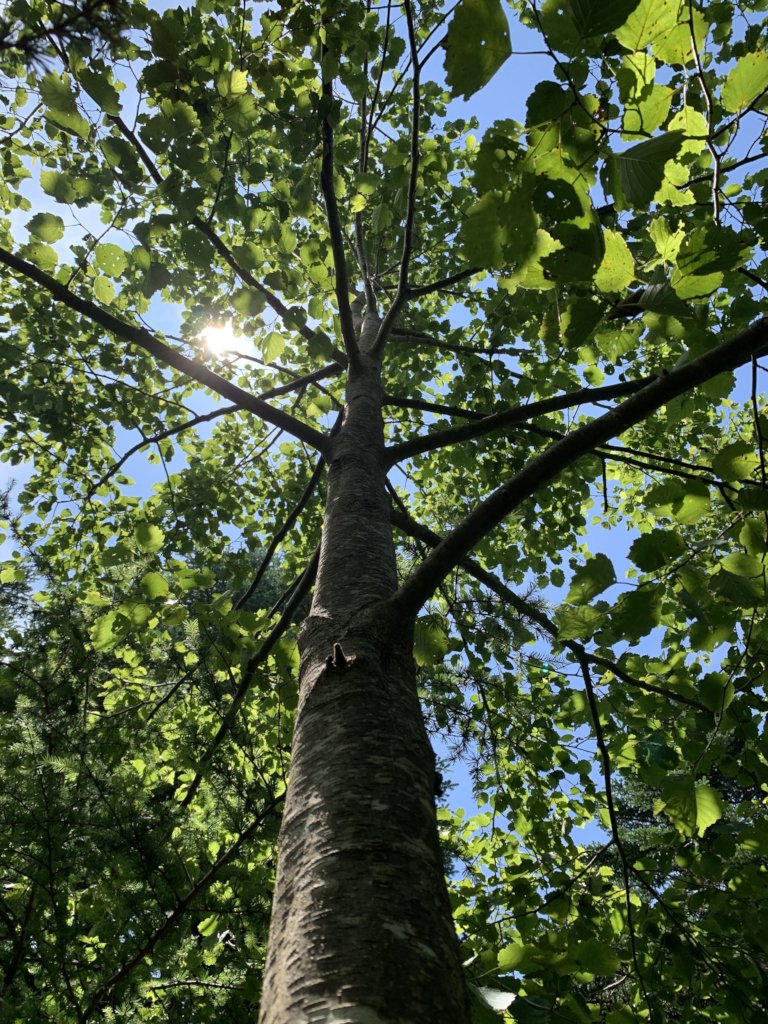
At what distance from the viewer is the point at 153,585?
8.30 ft

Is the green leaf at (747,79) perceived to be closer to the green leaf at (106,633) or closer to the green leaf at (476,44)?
the green leaf at (476,44)

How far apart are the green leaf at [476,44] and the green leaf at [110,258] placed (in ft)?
6.19

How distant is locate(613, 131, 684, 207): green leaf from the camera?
0.96 meters

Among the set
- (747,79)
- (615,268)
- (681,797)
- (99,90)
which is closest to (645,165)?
(615,268)

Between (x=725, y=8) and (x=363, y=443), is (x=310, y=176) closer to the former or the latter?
(x=363, y=443)

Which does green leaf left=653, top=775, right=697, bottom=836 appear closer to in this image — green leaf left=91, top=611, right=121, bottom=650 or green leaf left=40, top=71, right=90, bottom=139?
green leaf left=91, top=611, right=121, bottom=650

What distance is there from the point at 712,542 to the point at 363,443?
169cm

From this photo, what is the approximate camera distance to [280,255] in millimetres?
3242

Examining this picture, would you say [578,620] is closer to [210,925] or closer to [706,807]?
[706,807]

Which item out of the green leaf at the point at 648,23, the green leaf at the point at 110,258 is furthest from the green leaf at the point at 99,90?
the green leaf at the point at 648,23

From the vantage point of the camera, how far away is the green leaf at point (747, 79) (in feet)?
4.20

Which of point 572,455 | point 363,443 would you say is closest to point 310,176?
point 363,443

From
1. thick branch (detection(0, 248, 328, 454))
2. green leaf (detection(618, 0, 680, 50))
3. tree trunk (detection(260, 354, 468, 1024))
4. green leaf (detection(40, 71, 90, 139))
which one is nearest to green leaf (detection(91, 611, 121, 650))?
thick branch (detection(0, 248, 328, 454))

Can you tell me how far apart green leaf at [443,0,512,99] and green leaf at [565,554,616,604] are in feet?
3.25
